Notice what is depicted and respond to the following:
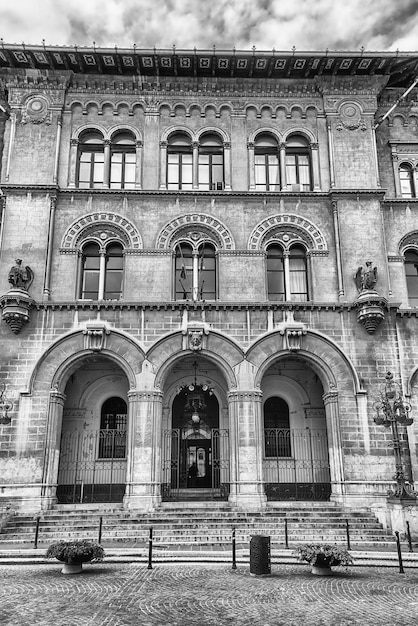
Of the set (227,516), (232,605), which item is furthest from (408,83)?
(232,605)

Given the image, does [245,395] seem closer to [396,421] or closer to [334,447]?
[334,447]

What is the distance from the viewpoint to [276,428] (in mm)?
25062

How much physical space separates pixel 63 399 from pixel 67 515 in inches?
183

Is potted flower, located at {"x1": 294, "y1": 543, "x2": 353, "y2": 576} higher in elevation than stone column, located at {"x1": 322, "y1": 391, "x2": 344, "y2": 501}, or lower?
lower

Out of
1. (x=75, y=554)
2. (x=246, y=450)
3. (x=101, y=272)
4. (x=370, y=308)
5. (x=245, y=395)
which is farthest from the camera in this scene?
(x=101, y=272)

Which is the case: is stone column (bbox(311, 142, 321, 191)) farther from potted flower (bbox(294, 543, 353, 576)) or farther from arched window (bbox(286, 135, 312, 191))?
potted flower (bbox(294, 543, 353, 576))

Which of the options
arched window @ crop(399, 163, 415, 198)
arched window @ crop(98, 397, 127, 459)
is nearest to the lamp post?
arched window @ crop(399, 163, 415, 198)

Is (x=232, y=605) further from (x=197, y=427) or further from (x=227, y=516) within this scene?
(x=197, y=427)

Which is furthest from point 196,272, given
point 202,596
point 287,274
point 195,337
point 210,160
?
point 202,596

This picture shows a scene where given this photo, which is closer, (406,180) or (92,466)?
(92,466)

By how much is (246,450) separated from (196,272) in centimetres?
779

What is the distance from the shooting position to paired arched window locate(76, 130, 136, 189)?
25.5 m

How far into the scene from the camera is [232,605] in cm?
1047

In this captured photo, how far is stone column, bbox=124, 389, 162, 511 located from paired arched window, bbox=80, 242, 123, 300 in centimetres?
465
